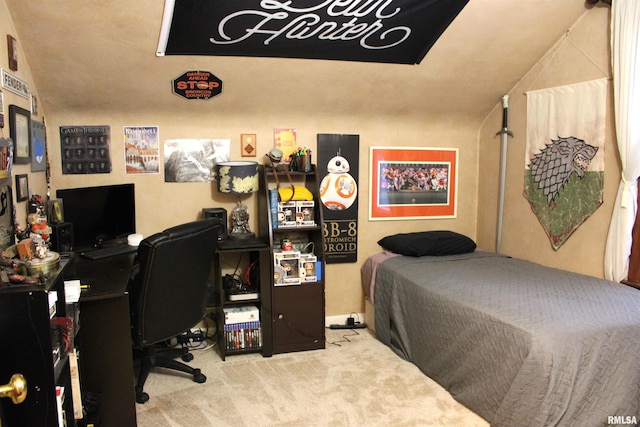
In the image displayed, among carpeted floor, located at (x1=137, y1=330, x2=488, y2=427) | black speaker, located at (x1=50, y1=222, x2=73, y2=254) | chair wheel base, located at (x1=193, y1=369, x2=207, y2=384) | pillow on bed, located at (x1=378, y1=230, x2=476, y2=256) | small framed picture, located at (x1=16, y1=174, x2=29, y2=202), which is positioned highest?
small framed picture, located at (x1=16, y1=174, x2=29, y2=202)

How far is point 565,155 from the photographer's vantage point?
3193 millimetres

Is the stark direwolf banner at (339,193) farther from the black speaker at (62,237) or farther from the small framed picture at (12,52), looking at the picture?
the small framed picture at (12,52)

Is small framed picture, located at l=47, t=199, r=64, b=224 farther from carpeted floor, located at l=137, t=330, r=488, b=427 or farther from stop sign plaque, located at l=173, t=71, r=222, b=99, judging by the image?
carpeted floor, located at l=137, t=330, r=488, b=427

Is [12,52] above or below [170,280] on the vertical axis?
above

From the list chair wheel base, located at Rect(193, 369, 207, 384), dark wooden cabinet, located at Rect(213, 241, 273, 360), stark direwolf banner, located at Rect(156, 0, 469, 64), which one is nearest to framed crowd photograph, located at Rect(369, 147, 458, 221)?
stark direwolf banner, located at Rect(156, 0, 469, 64)

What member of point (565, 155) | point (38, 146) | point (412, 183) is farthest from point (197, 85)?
point (565, 155)

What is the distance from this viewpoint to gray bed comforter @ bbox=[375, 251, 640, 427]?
2.10 m

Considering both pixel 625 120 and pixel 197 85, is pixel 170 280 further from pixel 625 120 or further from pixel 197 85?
pixel 625 120

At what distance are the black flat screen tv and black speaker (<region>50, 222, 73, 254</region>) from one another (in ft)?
0.51

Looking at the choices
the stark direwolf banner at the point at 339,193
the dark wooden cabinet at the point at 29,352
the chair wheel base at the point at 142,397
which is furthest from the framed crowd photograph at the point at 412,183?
the dark wooden cabinet at the point at 29,352

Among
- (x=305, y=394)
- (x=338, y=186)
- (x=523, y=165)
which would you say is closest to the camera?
(x=305, y=394)

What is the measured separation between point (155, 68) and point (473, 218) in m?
2.85

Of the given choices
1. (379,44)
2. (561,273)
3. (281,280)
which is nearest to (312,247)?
(281,280)

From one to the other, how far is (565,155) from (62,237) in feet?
10.6
